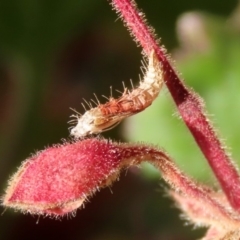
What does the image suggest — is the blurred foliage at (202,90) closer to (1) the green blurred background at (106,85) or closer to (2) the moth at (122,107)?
(1) the green blurred background at (106,85)

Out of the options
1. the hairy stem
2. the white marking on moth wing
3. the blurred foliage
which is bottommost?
the hairy stem

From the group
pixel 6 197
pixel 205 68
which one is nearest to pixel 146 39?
pixel 6 197

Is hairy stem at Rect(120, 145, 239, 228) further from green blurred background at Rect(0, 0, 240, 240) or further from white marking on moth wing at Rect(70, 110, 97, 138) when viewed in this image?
green blurred background at Rect(0, 0, 240, 240)

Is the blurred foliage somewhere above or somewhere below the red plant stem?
above

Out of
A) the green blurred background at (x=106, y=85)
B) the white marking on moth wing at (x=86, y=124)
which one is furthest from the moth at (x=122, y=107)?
the green blurred background at (x=106, y=85)

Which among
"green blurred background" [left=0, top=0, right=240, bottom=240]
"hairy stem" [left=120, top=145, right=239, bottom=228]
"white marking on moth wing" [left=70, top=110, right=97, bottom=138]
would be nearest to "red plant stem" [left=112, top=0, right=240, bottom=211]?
"hairy stem" [left=120, top=145, right=239, bottom=228]

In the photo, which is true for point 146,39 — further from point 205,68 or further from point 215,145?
point 205,68

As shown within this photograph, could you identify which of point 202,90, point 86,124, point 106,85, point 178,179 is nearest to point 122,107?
point 86,124
